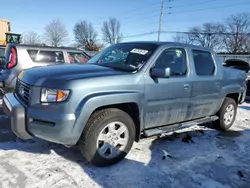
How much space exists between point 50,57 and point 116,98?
4946 mm

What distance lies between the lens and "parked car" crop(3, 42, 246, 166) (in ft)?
Answer: 9.96

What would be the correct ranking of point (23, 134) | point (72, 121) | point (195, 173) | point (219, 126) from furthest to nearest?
point (219, 126) < point (195, 173) < point (23, 134) < point (72, 121)

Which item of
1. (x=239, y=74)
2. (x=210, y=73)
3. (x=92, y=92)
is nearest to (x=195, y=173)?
(x=92, y=92)

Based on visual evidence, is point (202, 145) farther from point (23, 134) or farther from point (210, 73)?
point (23, 134)

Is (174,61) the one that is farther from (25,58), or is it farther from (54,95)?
(25,58)

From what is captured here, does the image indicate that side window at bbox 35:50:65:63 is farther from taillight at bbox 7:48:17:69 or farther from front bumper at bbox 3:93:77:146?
front bumper at bbox 3:93:77:146

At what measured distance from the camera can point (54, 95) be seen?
9.97 ft

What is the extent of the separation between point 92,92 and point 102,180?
1141 millimetres

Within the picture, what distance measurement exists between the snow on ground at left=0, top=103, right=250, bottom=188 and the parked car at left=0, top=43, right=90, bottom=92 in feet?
7.21

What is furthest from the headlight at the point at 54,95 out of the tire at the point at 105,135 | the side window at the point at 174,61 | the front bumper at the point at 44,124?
the side window at the point at 174,61

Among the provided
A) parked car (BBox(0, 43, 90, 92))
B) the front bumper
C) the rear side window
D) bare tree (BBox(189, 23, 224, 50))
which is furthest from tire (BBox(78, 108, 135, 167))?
bare tree (BBox(189, 23, 224, 50))

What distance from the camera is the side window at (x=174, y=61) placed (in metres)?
4.06

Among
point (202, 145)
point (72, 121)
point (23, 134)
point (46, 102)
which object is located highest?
point (46, 102)

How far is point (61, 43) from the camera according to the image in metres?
72.6
